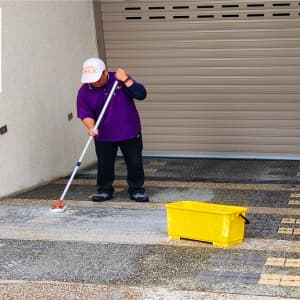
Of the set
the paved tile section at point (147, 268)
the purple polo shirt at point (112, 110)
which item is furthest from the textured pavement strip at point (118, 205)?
the paved tile section at point (147, 268)

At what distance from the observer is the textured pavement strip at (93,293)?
4.53m

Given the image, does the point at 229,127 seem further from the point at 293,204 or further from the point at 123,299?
the point at 123,299

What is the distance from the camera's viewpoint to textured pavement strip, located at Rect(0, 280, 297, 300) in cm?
453

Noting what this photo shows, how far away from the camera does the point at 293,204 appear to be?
22.4 feet

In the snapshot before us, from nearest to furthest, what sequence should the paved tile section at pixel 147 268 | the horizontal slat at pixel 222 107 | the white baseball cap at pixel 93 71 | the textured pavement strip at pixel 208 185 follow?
the paved tile section at pixel 147 268 < the white baseball cap at pixel 93 71 < the textured pavement strip at pixel 208 185 < the horizontal slat at pixel 222 107

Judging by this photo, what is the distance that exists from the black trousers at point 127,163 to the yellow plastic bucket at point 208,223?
1.50 m

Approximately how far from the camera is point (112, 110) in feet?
23.0

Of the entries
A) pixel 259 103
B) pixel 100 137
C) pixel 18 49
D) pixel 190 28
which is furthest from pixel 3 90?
pixel 259 103

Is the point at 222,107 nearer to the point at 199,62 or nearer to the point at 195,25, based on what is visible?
the point at 199,62

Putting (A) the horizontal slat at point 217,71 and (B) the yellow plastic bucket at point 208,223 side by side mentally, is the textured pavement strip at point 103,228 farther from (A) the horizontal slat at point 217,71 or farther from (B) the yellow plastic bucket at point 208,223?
(A) the horizontal slat at point 217,71

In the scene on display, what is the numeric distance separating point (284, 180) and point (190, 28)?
2481 mm

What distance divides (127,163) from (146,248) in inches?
72.8

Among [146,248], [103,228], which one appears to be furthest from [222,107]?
[146,248]

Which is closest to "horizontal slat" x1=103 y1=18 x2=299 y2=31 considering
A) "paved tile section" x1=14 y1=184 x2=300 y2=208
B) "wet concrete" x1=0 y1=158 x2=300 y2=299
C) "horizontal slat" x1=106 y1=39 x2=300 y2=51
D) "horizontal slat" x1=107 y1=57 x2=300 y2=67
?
"horizontal slat" x1=106 y1=39 x2=300 y2=51
